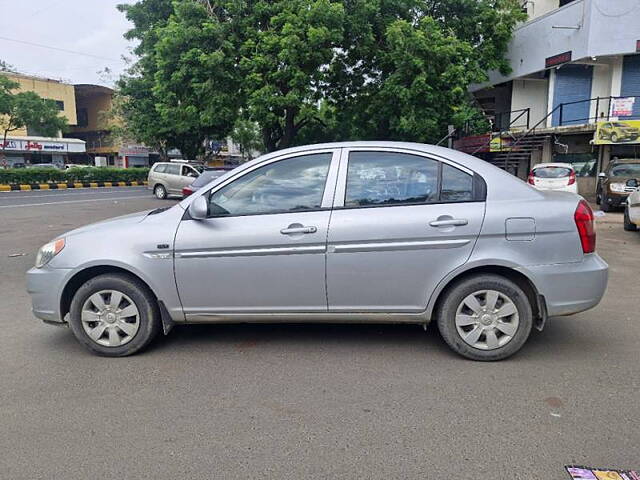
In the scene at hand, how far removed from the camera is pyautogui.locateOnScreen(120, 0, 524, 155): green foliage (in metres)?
15.6

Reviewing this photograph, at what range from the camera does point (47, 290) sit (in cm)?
406

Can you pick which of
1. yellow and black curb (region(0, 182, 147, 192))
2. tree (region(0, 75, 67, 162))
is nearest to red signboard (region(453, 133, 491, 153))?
yellow and black curb (region(0, 182, 147, 192))

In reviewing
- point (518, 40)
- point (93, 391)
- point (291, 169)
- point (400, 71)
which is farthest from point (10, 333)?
point (518, 40)

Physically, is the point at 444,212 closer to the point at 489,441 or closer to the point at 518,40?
the point at 489,441

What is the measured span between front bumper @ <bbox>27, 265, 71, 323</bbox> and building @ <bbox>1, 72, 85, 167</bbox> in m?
48.6

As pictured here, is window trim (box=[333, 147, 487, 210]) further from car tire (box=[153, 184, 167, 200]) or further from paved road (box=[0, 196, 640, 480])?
car tire (box=[153, 184, 167, 200])

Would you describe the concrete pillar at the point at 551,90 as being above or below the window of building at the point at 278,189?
above

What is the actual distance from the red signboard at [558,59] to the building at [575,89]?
4 centimetres

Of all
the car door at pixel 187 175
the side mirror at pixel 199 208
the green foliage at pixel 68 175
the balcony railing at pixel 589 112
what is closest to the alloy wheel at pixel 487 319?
the side mirror at pixel 199 208

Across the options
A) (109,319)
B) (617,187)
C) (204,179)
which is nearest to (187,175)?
(204,179)

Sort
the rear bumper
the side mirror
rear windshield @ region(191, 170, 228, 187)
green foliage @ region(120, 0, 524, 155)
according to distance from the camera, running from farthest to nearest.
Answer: green foliage @ region(120, 0, 524, 155), rear windshield @ region(191, 170, 228, 187), the side mirror, the rear bumper

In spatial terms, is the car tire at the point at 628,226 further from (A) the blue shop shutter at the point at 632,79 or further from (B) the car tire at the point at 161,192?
(B) the car tire at the point at 161,192

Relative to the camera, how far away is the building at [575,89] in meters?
17.5

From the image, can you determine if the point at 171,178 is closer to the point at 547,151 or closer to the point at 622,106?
the point at 547,151
